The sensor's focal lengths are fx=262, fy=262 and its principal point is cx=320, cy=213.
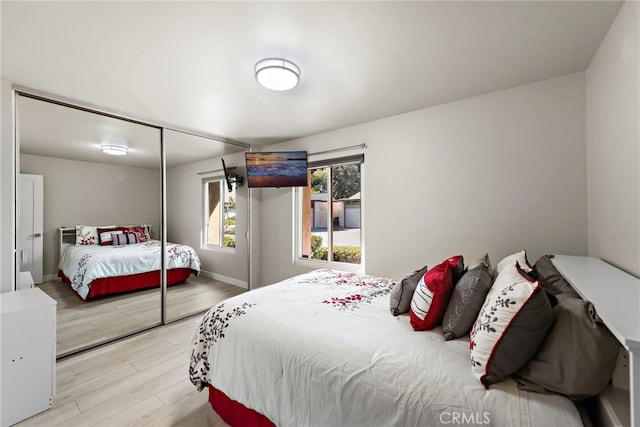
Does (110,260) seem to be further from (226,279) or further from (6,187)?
(226,279)

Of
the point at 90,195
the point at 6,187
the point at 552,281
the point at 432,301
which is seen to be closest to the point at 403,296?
the point at 432,301

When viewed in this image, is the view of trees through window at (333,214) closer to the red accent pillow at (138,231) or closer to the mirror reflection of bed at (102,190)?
the mirror reflection of bed at (102,190)

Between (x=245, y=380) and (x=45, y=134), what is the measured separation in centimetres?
282

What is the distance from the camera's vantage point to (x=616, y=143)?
5.07 ft

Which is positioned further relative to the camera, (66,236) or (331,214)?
(331,214)

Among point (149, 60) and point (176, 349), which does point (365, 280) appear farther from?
point (149, 60)

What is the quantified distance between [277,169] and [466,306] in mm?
3032

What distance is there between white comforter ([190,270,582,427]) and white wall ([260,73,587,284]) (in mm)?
1156

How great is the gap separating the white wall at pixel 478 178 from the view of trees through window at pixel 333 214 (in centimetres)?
29

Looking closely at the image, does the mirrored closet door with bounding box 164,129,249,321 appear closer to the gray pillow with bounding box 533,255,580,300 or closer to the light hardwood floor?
the light hardwood floor

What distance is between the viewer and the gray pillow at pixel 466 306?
139 cm

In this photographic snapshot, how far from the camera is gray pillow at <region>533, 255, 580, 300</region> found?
129 centimetres

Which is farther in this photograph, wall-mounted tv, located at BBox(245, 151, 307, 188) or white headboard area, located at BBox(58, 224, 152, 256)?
wall-mounted tv, located at BBox(245, 151, 307, 188)

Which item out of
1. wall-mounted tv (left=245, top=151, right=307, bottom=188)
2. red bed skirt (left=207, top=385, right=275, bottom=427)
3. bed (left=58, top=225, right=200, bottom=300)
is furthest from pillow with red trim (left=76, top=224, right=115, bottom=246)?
red bed skirt (left=207, top=385, right=275, bottom=427)
